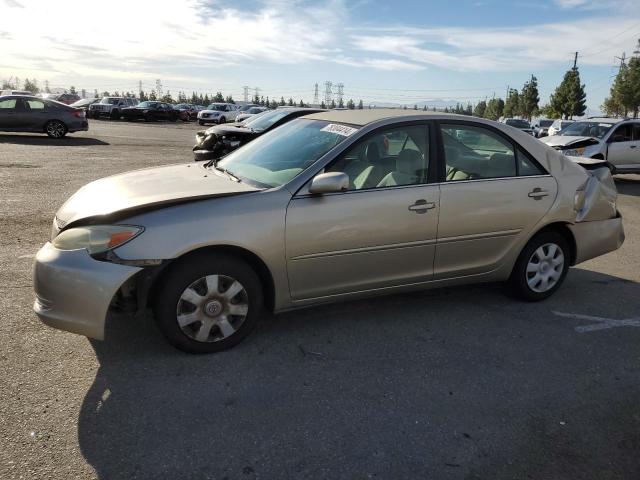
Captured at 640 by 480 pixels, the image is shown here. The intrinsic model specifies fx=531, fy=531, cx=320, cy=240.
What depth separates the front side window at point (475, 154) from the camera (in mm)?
4223

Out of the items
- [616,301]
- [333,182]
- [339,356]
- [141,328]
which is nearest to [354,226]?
[333,182]

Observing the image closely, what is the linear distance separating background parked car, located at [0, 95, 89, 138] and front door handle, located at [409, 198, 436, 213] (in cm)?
1847

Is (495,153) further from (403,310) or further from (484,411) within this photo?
(484,411)

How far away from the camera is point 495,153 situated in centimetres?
446

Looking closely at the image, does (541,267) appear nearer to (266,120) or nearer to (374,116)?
(374,116)

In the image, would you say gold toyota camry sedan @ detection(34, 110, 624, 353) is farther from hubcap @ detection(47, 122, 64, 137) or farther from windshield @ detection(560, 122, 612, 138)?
hubcap @ detection(47, 122, 64, 137)

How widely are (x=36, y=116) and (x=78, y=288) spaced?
18.3 meters

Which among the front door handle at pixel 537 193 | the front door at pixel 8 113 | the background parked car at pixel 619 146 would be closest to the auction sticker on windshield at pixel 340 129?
the front door handle at pixel 537 193

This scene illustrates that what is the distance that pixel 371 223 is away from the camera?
380cm

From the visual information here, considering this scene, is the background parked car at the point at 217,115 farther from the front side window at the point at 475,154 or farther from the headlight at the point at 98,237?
the headlight at the point at 98,237

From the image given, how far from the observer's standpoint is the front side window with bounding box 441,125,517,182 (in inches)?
166

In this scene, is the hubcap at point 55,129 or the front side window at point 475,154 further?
the hubcap at point 55,129

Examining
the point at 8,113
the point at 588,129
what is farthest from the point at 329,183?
the point at 8,113

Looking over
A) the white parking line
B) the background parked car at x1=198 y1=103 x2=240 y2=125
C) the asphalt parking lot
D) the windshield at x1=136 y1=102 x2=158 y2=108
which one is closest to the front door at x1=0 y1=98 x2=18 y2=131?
the asphalt parking lot
